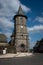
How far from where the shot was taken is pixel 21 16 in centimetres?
6762

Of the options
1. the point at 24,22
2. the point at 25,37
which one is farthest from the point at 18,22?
the point at 25,37

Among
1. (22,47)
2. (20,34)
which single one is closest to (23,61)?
(22,47)

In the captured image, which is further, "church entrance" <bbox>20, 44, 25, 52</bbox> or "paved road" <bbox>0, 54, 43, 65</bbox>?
"church entrance" <bbox>20, 44, 25, 52</bbox>

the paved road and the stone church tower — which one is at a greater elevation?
the stone church tower

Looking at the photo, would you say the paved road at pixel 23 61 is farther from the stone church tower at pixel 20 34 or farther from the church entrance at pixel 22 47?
the church entrance at pixel 22 47

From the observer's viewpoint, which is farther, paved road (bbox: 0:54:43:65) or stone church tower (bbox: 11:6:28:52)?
stone church tower (bbox: 11:6:28:52)

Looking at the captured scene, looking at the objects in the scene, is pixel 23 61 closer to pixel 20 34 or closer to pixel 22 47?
pixel 22 47

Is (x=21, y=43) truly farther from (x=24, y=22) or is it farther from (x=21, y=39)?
(x=24, y=22)

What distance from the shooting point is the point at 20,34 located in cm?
6506

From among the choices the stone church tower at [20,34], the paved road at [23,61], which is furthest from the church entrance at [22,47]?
the paved road at [23,61]

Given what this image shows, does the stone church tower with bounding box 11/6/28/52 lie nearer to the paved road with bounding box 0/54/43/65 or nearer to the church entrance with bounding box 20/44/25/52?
the church entrance with bounding box 20/44/25/52

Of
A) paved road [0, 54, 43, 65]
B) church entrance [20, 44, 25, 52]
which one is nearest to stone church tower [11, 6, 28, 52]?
church entrance [20, 44, 25, 52]

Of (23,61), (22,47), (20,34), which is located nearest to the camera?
(23,61)

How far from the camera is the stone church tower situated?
6407 cm
